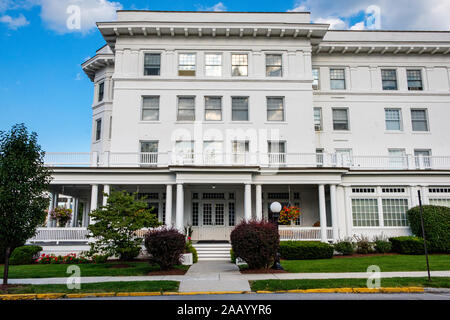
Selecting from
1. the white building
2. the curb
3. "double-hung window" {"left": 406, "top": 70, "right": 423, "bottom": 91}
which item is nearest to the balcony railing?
the white building

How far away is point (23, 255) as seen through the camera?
1830cm

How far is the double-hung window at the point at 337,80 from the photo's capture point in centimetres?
2747

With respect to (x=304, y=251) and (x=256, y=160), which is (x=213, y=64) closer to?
(x=256, y=160)

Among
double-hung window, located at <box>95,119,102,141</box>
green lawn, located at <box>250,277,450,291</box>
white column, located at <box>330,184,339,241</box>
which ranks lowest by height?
green lawn, located at <box>250,277,450,291</box>

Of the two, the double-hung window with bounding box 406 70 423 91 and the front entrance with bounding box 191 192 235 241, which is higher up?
the double-hung window with bounding box 406 70 423 91

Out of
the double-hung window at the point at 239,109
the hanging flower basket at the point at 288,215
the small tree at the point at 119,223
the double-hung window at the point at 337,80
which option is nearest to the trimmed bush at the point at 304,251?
the hanging flower basket at the point at 288,215

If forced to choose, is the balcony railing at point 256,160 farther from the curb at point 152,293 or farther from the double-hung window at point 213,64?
the curb at point 152,293

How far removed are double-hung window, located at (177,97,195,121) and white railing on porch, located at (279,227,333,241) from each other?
10.3 meters

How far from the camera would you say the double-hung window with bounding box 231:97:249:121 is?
25.2 m

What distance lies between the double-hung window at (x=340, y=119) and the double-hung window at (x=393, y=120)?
3166 mm

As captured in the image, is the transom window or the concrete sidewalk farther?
the transom window

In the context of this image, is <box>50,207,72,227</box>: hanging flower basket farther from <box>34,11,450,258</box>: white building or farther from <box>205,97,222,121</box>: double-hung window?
<box>205,97,222,121</box>: double-hung window

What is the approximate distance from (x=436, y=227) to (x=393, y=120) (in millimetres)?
10239
